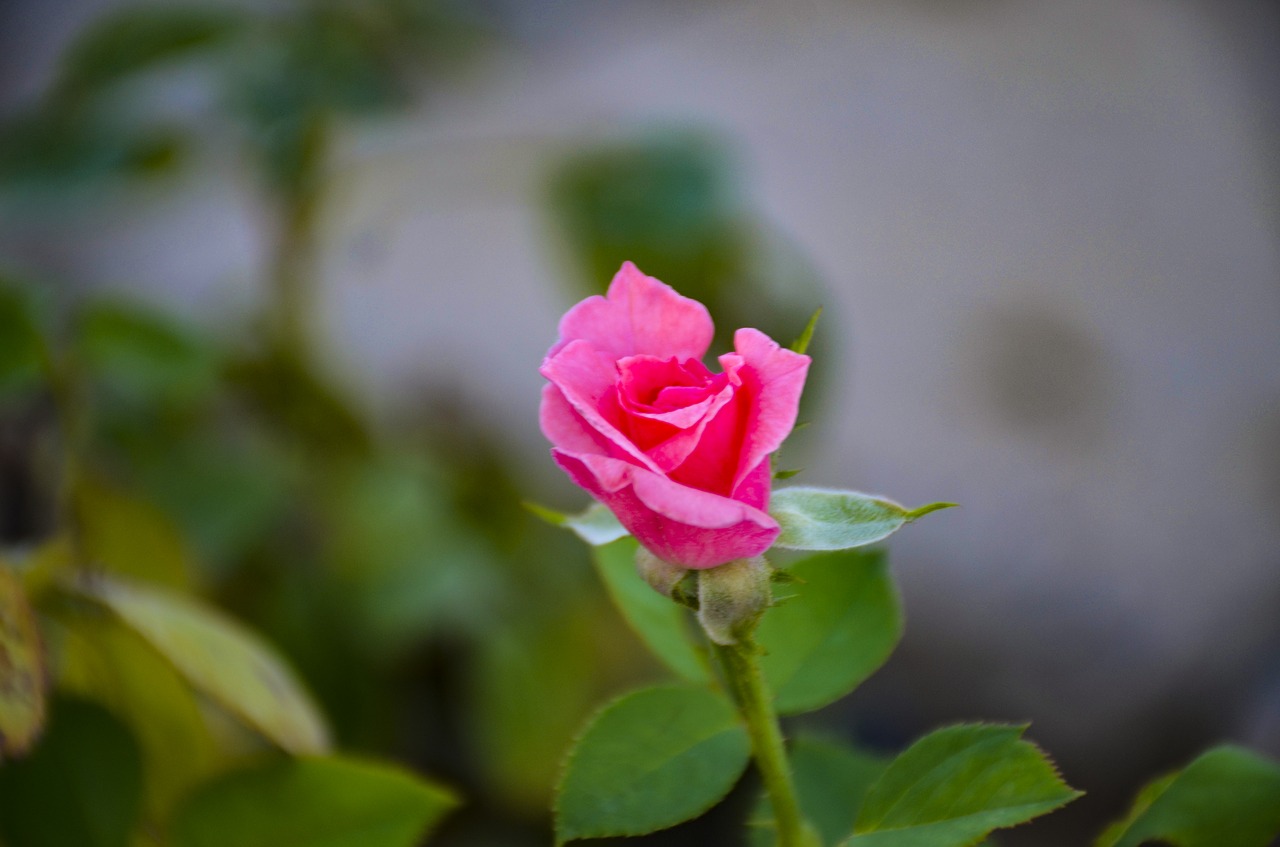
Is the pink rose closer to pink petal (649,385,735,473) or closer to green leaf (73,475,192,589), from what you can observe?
pink petal (649,385,735,473)

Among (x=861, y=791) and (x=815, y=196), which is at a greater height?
(x=815, y=196)

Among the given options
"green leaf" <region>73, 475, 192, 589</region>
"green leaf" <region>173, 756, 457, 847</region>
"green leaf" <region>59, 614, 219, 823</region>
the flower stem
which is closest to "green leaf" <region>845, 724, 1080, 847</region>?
the flower stem

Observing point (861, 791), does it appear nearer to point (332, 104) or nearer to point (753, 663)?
point (753, 663)

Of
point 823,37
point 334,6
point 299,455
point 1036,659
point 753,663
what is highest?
point 823,37

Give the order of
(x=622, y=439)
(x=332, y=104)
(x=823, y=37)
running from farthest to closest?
(x=823, y=37) → (x=332, y=104) → (x=622, y=439)

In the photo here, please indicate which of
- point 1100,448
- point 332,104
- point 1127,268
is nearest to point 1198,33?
point 1127,268
